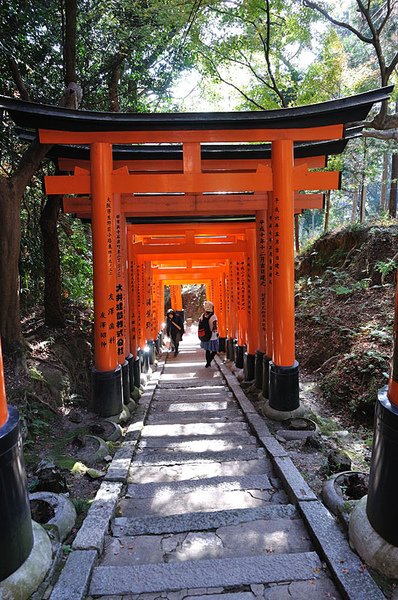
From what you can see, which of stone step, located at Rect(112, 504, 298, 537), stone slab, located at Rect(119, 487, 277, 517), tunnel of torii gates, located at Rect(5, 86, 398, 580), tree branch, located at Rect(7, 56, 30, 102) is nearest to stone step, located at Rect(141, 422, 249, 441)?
tunnel of torii gates, located at Rect(5, 86, 398, 580)

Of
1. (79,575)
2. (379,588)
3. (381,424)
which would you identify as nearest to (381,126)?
(381,424)

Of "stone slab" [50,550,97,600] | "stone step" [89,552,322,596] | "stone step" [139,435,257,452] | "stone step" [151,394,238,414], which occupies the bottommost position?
"stone step" [151,394,238,414]

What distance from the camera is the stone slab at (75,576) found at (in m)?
2.39

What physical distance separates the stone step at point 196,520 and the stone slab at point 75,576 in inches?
15.7

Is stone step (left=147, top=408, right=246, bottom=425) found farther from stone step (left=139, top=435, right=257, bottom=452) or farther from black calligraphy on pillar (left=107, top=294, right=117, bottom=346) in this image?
black calligraphy on pillar (left=107, top=294, right=117, bottom=346)

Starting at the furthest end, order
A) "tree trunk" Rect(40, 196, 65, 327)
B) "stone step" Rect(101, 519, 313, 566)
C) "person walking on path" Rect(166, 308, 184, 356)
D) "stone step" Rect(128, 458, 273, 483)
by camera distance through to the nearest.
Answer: "person walking on path" Rect(166, 308, 184, 356) → "tree trunk" Rect(40, 196, 65, 327) → "stone step" Rect(128, 458, 273, 483) → "stone step" Rect(101, 519, 313, 566)

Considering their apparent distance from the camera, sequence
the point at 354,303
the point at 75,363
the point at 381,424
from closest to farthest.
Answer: the point at 381,424 < the point at 75,363 < the point at 354,303

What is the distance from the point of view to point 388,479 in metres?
2.43

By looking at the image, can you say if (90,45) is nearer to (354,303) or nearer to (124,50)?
(124,50)

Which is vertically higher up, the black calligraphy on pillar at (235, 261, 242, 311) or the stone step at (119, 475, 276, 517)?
the black calligraphy on pillar at (235, 261, 242, 311)

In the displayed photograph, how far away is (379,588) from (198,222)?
26.3 ft

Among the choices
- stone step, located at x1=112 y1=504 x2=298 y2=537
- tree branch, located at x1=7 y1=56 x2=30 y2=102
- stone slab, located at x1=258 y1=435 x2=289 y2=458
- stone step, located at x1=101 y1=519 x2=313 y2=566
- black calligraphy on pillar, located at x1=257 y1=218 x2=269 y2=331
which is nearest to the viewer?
stone step, located at x1=101 y1=519 x2=313 y2=566

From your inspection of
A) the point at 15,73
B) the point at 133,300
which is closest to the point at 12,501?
the point at 15,73

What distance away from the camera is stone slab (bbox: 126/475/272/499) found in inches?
146
